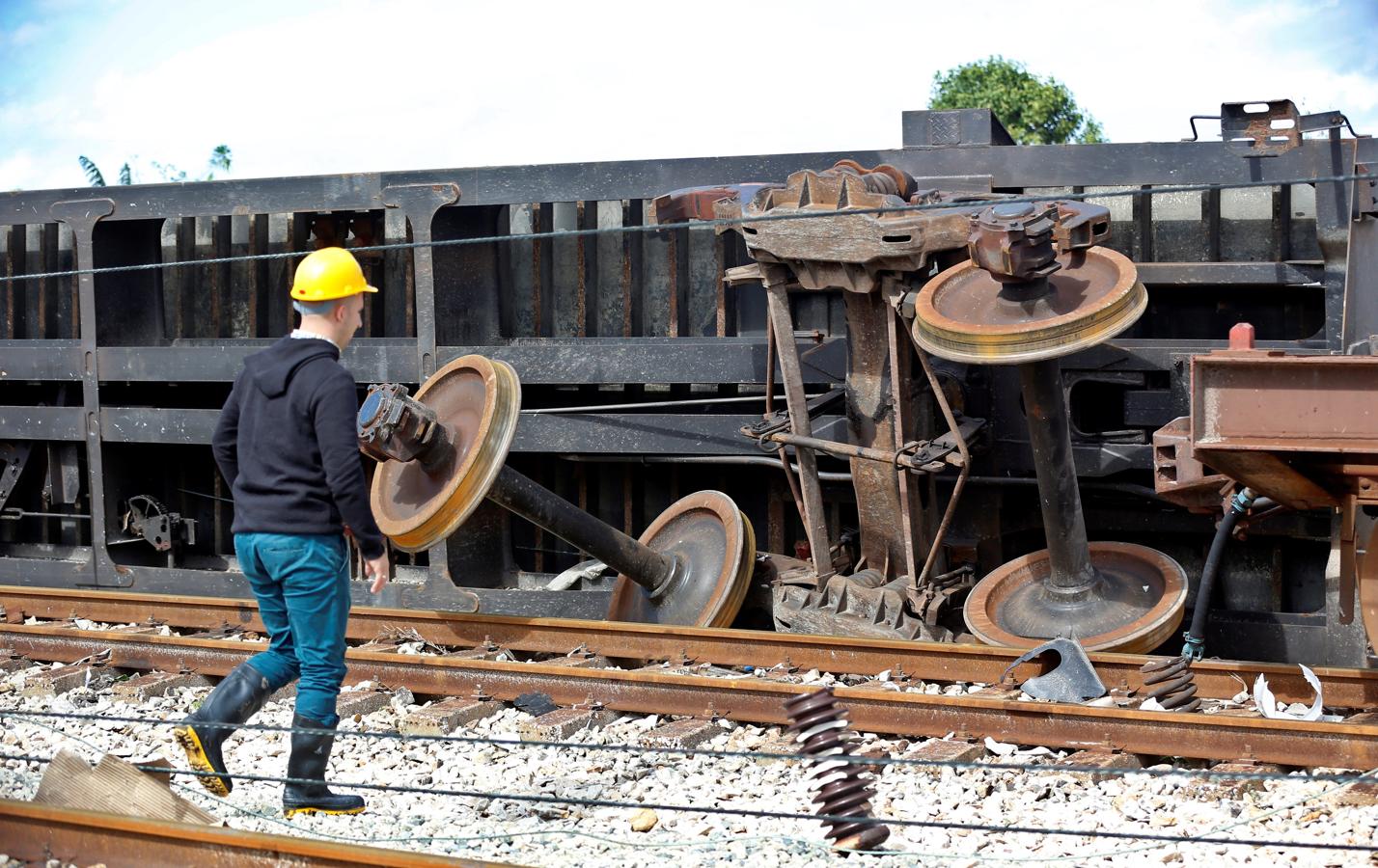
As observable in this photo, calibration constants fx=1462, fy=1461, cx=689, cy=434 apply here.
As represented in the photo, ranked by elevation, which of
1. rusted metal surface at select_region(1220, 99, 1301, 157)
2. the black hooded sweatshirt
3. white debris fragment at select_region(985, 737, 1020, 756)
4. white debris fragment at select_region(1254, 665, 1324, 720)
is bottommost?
white debris fragment at select_region(985, 737, 1020, 756)

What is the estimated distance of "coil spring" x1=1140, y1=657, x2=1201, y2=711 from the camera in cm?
556

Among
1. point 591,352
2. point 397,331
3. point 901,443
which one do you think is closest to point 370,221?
point 397,331

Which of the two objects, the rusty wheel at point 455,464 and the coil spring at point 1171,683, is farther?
the rusty wheel at point 455,464

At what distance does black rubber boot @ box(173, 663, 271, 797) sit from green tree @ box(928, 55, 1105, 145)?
36267mm

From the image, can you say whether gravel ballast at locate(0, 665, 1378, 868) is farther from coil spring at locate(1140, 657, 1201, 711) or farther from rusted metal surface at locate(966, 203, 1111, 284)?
rusted metal surface at locate(966, 203, 1111, 284)

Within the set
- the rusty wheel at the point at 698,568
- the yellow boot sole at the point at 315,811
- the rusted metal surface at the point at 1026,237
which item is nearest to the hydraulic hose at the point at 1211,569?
the rusted metal surface at the point at 1026,237

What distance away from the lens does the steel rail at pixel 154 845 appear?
389 centimetres

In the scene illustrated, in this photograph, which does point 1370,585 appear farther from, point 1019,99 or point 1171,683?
point 1019,99

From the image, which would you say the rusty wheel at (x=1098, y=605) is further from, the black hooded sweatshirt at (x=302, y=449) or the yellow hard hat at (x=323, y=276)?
the yellow hard hat at (x=323, y=276)

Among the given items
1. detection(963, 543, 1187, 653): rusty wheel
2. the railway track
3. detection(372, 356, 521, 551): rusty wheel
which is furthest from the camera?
detection(372, 356, 521, 551): rusty wheel

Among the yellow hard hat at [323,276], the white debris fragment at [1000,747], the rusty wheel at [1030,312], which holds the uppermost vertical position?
the yellow hard hat at [323,276]

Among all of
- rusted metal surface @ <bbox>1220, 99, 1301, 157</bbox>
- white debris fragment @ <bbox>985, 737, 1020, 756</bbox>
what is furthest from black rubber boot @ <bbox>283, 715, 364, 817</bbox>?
rusted metal surface @ <bbox>1220, 99, 1301, 157</bbox>

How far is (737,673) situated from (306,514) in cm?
250

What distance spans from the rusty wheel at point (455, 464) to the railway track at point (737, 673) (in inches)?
23.9
